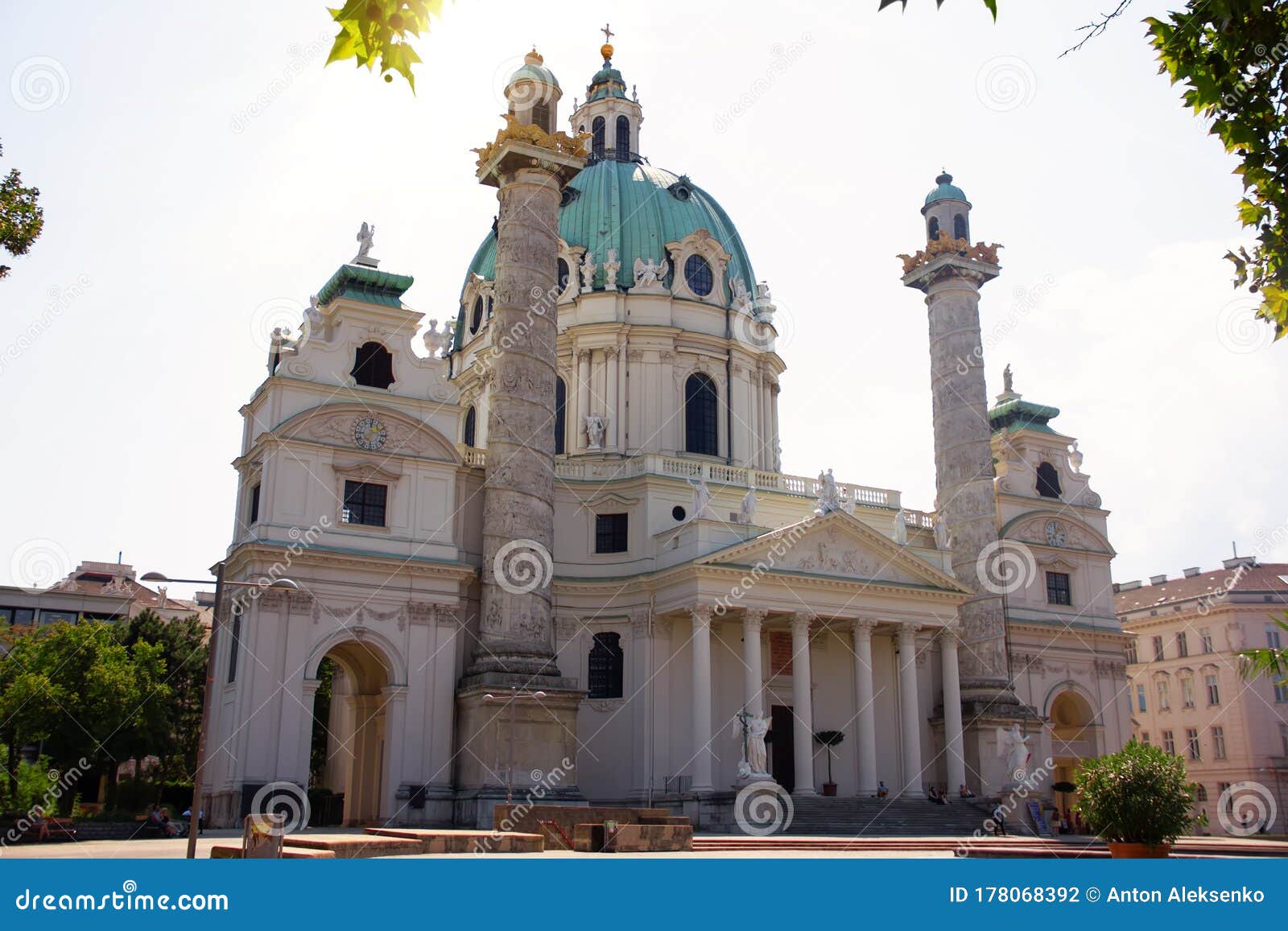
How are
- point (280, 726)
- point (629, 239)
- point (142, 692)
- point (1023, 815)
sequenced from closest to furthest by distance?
point (280, 726), point (1023, 815), point (142, 692), point (629, 239)

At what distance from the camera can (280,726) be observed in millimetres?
35312

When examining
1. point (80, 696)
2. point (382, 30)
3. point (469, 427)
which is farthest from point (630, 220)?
point (382, 30)

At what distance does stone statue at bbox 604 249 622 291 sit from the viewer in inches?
2036

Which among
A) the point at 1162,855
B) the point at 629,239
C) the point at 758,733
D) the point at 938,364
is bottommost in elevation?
the point at 1162,855

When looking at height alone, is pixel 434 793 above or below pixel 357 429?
below

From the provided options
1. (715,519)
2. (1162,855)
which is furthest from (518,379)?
(1162,855)

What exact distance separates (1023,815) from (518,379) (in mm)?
22246

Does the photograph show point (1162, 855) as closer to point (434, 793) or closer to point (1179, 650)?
point (434, 793)

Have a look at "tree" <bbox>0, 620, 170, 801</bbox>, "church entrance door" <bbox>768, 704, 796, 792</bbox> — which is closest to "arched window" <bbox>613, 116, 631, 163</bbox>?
"church entrance door" <bbox>768, 704, 796, 792</bbox>

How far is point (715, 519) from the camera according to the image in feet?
136

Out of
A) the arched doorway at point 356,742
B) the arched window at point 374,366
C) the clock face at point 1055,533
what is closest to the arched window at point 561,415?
the arched window at point 374,366

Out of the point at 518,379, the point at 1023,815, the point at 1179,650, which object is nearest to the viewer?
the point at 518,379

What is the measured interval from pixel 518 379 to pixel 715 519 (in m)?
8.30

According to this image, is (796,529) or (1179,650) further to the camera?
(1179,650)
